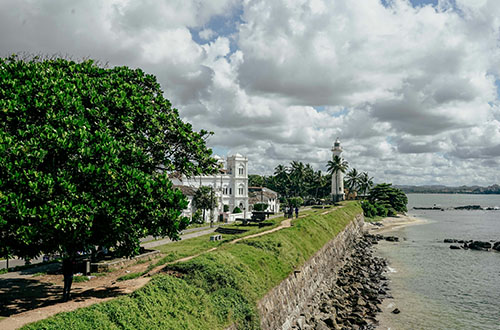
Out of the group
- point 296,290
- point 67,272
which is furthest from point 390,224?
point 67,272

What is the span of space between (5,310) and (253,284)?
12.5 metres

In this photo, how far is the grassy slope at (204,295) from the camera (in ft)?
38.9

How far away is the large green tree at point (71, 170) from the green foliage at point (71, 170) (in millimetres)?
35

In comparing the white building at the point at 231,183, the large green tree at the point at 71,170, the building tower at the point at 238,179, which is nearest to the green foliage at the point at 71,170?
the large green tree at the point at 71,170

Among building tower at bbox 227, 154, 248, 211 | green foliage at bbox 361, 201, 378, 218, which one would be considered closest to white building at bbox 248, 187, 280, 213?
building tower at bbox 227, 154, 248, 211

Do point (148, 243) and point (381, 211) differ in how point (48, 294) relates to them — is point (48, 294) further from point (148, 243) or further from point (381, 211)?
point (381, 211)

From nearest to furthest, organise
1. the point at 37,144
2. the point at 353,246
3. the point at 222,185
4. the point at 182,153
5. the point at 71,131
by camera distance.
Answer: the point at 37,144, the point at 71,131, the point at 182,153, the point at 353,246, the point at 222,185

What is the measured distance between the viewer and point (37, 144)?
11.9m

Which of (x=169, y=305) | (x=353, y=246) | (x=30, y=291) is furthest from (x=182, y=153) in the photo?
(x=353, y=246)

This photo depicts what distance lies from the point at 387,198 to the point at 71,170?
111 m

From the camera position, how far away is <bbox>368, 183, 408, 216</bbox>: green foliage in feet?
354

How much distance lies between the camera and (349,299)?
2920cm

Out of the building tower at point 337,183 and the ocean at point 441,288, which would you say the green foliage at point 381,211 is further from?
the ocean at point 441,288

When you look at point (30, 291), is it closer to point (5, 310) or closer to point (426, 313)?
point (5, 310)
